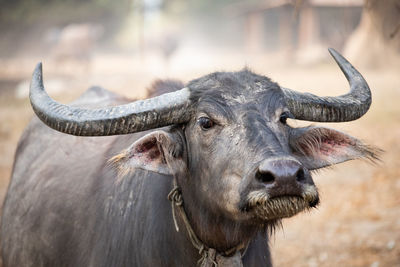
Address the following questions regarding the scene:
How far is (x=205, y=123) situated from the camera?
2.97 metres

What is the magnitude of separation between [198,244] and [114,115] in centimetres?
99

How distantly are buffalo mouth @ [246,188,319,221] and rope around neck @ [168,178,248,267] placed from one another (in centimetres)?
55

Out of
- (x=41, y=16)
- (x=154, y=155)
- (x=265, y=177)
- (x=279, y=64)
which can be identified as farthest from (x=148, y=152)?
(x=41, y=16)

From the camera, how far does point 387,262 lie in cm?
548

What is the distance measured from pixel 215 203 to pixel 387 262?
137 inches

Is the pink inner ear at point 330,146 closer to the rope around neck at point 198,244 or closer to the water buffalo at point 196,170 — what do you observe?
the water buffalo at point 196,170

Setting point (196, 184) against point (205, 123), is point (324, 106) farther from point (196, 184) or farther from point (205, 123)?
point (196, 184)

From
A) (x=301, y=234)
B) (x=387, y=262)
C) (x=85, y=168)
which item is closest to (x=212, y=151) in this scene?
(x=85, y=168)

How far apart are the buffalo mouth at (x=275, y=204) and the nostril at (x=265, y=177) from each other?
7 cm

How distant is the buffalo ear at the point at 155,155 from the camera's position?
2.96 meters

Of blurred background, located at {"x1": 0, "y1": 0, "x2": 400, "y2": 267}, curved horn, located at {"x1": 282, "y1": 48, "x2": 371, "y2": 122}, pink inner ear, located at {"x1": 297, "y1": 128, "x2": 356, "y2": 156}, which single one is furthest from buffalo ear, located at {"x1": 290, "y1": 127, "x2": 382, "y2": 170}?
blurred background, located at {"x1": 0, "y1": 0, "x2": 400, "y2": 267}

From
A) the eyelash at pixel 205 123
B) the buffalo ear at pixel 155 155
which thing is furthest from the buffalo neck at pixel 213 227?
the eyelash at pixel 205 123

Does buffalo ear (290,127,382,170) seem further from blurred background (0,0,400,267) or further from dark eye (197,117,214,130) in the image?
blurred background (0,0,400,267)

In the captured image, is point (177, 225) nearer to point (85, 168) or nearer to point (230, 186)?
point (230, 186)
